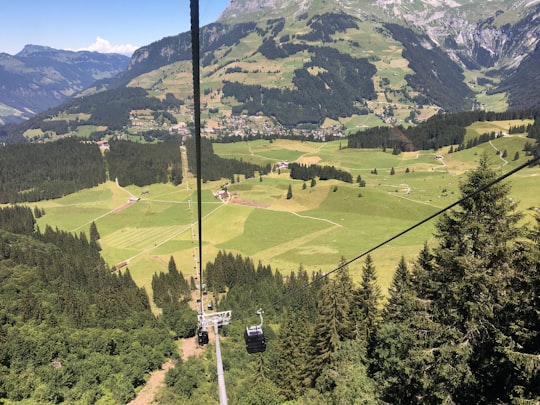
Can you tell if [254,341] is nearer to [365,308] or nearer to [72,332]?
[365,308]

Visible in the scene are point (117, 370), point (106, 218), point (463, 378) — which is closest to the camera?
point (463, 378)

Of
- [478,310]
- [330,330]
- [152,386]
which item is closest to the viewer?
[478,310]

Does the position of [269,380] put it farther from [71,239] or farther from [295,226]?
[71,239]

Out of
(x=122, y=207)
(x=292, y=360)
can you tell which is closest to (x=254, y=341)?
(x=292, y=360)

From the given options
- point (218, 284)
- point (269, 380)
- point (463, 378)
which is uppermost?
point (463, 378)

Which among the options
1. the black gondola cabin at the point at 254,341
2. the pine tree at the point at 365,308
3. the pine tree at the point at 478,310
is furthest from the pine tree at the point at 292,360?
the black gondola cabin at the point at 254,341

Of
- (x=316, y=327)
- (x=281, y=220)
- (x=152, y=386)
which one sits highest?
(x=316, y=327)

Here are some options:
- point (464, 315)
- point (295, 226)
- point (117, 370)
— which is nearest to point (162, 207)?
point (295, 226)

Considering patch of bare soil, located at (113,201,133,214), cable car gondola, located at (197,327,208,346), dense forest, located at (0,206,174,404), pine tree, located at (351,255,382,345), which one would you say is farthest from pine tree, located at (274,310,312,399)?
patch of bare soil, located at (113,201,133,214)
